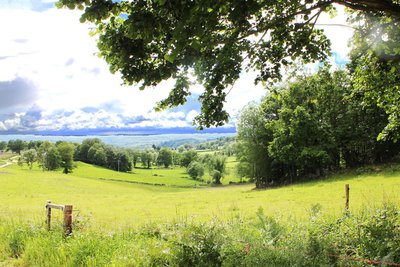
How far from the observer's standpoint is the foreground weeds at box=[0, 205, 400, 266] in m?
6.12

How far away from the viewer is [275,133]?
145 ft

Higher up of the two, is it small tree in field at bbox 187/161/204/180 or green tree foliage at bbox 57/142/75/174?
green tree foliage at bbox 57/142/75/174

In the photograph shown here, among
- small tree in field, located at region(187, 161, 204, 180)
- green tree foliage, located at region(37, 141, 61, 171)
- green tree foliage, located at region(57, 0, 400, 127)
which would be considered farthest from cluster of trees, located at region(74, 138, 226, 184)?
green tree foliage, located at region(57, 0, 400, 127)

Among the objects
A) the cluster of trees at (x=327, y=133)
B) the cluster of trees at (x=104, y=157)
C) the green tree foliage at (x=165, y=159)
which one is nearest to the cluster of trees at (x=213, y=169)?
the cluster of trees at (x=104, y=157)

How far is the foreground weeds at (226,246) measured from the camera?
6.12 meters

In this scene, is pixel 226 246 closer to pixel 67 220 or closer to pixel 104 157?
pixel 67 220

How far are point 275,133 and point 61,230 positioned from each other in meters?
38.1

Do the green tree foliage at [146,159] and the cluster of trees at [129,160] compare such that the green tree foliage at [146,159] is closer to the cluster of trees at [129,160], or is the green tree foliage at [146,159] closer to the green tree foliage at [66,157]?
the cluster of trees at [129,160]

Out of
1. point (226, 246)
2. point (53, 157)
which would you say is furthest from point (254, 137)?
point (53, 157)

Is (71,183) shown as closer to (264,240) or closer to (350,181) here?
(350,181)

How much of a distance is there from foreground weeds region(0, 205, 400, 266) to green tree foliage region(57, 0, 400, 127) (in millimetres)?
3340

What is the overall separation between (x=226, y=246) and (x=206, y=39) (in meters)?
4.04

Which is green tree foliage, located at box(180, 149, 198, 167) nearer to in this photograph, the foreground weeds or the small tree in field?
the small tree in field

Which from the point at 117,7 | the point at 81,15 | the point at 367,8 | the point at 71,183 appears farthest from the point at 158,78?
the point at 71,183
